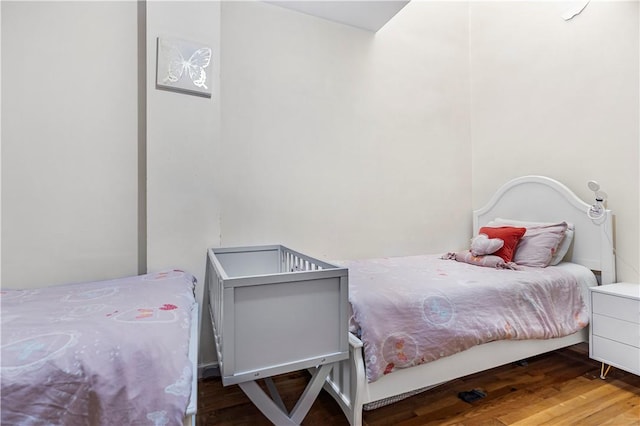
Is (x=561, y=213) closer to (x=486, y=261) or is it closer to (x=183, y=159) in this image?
(x=486, y=261)

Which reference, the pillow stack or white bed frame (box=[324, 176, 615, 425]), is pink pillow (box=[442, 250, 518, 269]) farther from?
white bed frame (box=[324, 176, 615, 425])

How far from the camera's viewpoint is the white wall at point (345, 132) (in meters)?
2.20

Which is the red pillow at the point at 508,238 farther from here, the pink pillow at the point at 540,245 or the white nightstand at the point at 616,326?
the white nightstand at the point at 616,326

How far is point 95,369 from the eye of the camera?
0.77 m

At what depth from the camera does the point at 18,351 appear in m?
0.78

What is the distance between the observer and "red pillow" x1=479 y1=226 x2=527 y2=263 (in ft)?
7.18

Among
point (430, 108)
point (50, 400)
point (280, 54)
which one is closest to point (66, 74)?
point (280, 54)

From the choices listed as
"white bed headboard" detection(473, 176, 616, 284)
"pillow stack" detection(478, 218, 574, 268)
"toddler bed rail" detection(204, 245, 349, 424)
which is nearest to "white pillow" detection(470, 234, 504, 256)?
"pillow stack" detection(478, 218, 574, 268)

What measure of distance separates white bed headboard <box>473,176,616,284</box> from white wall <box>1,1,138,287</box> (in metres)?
2.78

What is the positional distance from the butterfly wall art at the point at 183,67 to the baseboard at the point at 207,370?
1.63 metres

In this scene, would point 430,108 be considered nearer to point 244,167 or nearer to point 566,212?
point 566,212

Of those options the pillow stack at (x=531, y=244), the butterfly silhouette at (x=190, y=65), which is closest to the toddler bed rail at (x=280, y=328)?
the butterfly silhouette at (x=190, y=65)

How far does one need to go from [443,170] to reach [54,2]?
2.94 meters

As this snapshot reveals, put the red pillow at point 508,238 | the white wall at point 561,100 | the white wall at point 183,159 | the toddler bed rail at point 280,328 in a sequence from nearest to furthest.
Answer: the toddler bed rail at point 280,328 → the white wall at point 183,159 → the white wall at point 561,100 → the red pillow at point 508,238
